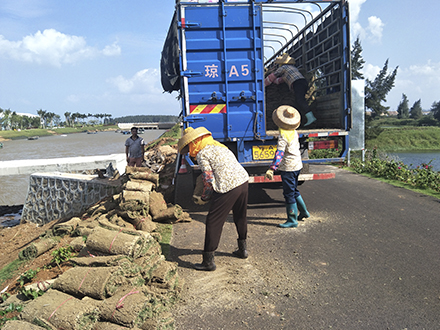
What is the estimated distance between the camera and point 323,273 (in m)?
3.46

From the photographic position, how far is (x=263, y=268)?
362 centimetres

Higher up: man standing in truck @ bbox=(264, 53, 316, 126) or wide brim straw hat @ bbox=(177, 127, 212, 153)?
man standing in truck @ bbox=(264, 53, 316, 126)

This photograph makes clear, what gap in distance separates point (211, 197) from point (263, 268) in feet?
3.29

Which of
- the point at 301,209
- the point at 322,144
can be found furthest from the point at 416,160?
the point at 301,209

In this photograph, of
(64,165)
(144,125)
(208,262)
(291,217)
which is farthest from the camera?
(64,165)

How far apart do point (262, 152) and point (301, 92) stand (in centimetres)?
199

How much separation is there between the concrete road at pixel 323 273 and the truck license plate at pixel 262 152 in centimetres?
101

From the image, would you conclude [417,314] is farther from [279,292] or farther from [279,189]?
[279,189]

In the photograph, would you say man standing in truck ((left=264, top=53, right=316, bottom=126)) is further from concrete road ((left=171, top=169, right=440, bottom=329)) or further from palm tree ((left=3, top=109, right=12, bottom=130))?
palm tree ((left=3, top=109, right=12, bottom=130))

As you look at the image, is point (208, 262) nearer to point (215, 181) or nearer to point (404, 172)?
point (215, 181)

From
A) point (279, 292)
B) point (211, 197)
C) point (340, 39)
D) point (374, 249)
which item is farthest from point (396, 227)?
point (340, 39)

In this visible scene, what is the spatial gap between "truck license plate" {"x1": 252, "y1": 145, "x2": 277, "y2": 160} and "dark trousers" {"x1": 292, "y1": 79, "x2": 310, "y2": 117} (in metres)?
1.74

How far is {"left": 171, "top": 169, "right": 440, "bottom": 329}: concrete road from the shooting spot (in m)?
2.69

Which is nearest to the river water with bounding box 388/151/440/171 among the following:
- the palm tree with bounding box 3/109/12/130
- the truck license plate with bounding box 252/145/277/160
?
the truck license plate with bounding box 252/145/277/160
